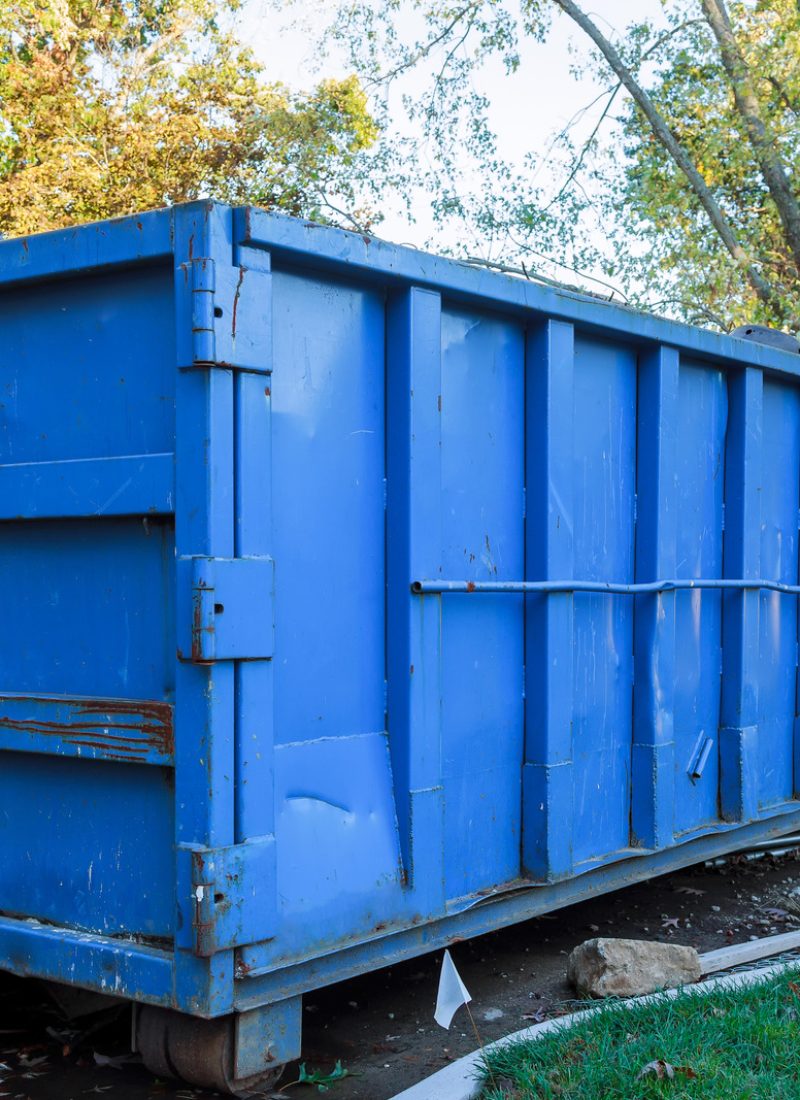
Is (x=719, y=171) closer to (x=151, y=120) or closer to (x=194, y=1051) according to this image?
(x=151, y=120)

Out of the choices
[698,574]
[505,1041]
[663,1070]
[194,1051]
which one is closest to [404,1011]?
[505,1041]

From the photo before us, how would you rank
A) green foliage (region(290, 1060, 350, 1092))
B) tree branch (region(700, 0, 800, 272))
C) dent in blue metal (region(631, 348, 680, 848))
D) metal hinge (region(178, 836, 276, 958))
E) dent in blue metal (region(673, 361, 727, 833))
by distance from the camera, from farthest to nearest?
tree branch (region(700, 0, 800, 272)), dent in blue metal (region(673, 361, 727, 833)), dent in blue metal (region(631, 348, 680, 848)), green foliage (region(290, 1060, 350, 1092)), metal hinge (region(178, 836, 276, 958))

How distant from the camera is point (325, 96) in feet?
59.8

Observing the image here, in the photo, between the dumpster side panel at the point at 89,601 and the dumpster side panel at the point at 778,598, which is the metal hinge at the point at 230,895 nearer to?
the dumpster side panel at the point at 89,601

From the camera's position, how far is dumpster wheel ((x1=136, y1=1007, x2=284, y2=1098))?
3215 mm

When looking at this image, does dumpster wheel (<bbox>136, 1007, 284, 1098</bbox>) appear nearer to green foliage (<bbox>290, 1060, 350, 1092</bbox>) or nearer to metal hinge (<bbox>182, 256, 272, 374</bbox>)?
green foliage (<bbox>290, 1060, 350, 1092</bbox>)

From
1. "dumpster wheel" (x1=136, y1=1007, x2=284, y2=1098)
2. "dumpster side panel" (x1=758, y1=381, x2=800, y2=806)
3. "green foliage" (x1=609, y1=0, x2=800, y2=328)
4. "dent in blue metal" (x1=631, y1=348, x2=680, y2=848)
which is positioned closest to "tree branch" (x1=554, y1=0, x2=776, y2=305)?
"green foliage" (x1=609, y1=0, x2=800, y2=328)

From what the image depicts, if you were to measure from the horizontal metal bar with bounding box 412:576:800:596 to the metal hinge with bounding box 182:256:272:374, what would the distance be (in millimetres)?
916

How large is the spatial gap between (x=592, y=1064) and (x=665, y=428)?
2.55 meters

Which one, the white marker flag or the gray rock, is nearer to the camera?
the white marker flag

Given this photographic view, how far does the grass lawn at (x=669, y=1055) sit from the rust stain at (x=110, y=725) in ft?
4.24

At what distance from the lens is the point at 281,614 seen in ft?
11.0

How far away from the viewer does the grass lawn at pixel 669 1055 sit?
10.2 feet

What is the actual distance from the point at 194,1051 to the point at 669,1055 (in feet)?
4.25
